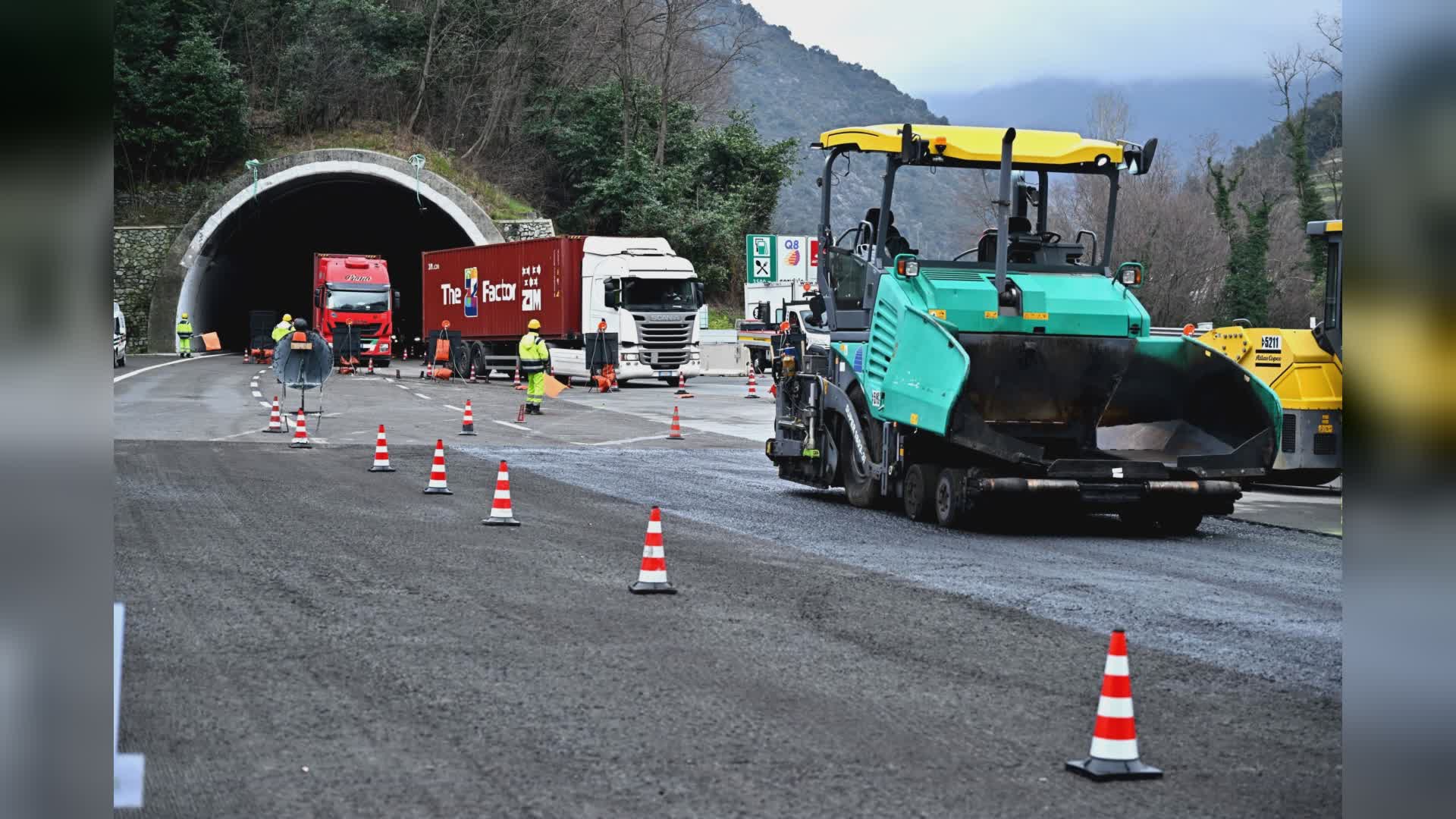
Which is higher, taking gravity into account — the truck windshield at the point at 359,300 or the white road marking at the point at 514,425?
the truck windshield at the point at 359,300

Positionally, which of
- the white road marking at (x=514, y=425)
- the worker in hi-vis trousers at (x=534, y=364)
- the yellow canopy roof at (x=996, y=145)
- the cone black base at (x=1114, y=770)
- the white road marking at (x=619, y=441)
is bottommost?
the white road marking at (x=619, y=441)

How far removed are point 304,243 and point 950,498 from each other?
60.1 m

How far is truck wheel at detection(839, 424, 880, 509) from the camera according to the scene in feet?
50.2

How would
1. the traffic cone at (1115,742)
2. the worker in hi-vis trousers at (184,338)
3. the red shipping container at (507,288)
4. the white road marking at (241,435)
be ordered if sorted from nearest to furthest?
1. the traffic cone at (1115,742)
2. the white road marking at (241,435)
3. the red shipping container at (507,288)
4. the worker in hi-vis trousers at (184,338)

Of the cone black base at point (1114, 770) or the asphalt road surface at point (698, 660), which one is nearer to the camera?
the asphalt road surface at point (698, 660)

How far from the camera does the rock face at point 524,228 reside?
2186 inches

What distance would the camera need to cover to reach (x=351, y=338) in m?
47.8

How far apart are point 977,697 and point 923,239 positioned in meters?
8.40

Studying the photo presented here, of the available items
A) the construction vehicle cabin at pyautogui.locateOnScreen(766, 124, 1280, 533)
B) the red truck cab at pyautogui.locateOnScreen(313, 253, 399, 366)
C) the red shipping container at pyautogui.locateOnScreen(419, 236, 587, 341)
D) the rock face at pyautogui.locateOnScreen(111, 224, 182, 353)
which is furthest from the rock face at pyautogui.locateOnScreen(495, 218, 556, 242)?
the construction vehicle cabin at pyautogui.locateOnScreen(766, 124, 1280, 533)

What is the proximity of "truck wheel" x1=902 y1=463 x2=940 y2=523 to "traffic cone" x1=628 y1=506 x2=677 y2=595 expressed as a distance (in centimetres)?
486

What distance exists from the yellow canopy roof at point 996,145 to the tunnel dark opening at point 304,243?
1615 inches

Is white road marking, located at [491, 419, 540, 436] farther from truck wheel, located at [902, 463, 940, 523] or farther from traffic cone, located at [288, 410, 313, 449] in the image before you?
truck wheel, located at [902, 463, 940, 523]

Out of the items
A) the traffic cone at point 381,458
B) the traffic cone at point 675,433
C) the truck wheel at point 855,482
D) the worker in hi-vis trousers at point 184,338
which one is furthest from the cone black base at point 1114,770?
the worker in hi-vis trousers at point 184,338

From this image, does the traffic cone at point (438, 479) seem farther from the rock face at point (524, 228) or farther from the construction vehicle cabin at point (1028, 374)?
the rock face at point (524, 228)
